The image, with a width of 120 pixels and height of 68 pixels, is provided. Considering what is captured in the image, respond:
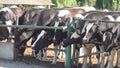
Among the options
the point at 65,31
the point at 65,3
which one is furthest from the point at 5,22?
the point at 65,3

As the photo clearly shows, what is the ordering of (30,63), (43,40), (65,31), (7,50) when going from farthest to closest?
(7,50), (30,63), (43,40), (65,31)

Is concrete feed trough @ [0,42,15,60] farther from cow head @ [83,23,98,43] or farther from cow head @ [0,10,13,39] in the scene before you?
cow head @ [83,23,98,43]

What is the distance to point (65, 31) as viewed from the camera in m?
12.4

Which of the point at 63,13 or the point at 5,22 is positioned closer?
the point at 63,13

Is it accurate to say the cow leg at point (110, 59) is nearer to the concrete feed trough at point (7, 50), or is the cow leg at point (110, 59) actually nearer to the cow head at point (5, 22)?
the concrete feed trough at point (7, 50)

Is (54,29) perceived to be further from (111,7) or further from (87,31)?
(111,7)

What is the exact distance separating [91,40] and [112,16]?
35.9 inches

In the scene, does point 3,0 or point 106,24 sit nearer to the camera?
point 106,24

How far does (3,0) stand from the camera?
35.7 metres

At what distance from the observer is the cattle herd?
11.4 meters

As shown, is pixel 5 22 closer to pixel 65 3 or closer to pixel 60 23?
pixel 60 23

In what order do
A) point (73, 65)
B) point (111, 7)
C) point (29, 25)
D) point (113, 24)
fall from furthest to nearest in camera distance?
point (111, 7) → point (29, 25) → point (73, 65) → point (113, 24)

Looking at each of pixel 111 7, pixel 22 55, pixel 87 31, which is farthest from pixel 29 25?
pixel 111 7

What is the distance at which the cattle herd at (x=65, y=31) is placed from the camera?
11.4 meters
